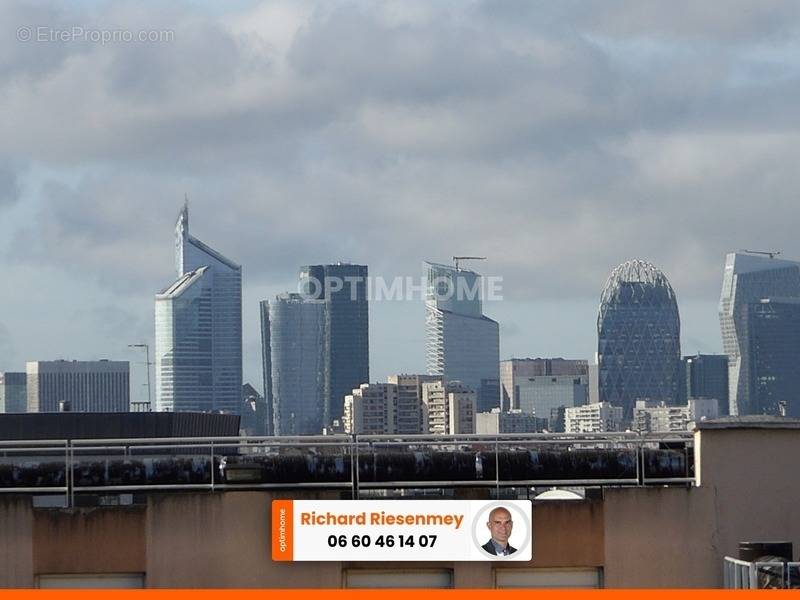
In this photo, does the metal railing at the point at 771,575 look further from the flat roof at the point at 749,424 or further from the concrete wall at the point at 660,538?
the flat roof at the point at 749,424

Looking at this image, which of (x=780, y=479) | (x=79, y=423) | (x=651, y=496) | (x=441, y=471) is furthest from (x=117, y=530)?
(x=79, y=423)

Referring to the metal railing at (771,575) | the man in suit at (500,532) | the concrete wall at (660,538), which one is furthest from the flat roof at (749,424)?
the man in suit at (500,532)

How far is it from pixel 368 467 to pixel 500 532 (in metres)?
2.38

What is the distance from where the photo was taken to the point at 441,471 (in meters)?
25.7

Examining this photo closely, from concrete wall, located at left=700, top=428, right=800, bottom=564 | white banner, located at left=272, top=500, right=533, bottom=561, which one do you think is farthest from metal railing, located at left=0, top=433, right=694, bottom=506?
white banner, located at left=272, top=500, right=533, bottom=561

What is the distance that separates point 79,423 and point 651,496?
31.0 metres

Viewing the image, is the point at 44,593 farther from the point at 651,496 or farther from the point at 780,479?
the point at 780,479

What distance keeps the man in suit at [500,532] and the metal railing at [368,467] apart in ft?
3.75

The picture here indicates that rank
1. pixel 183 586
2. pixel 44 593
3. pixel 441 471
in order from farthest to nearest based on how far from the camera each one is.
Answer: pixel 441 471, pixel 183 586, pixel 44 593

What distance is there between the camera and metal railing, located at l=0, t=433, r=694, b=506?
984 inches

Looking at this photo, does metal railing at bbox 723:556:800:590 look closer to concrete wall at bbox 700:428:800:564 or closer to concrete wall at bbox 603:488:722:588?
concrete wall at bbox 603:488:722:588

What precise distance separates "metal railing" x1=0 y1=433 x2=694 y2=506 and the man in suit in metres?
1.14

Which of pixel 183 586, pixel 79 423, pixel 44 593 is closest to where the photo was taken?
pixel 44 593

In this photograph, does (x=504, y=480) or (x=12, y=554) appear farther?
(x=504, y=480)
